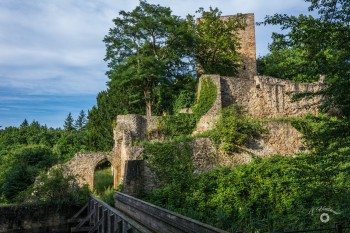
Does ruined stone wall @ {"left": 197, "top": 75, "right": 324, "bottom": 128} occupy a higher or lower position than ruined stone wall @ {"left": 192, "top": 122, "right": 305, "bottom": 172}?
higher

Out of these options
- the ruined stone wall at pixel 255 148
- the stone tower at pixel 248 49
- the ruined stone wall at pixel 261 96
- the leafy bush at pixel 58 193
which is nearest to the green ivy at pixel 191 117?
the ruined stone wall at pixel 261 96

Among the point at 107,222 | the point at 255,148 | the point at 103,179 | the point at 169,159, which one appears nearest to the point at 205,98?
the point at 255,148

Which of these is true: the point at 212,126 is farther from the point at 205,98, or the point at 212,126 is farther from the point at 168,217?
the point at 168,217

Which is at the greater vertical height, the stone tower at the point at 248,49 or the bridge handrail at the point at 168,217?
the stone tower at the point at 248,49

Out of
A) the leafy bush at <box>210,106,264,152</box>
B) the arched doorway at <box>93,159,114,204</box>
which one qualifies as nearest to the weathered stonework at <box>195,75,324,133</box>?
the leafy bush at <box>210,106,264,152</box>

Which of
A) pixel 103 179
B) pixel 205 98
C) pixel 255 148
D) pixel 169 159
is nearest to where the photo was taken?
pixel 169 159

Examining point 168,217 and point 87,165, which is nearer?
point 168,217

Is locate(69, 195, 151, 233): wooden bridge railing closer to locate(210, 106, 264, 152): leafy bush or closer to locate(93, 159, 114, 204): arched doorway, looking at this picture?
locate(210, 106, 264, 152): leafy bush

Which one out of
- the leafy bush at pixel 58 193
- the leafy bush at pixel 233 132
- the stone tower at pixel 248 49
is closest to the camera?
the leafy bush at pixel 58 193

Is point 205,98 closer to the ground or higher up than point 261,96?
closer to the ground

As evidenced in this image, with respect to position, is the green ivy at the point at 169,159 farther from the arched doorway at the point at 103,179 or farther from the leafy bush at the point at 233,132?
the arched doorway at the point at 103,179

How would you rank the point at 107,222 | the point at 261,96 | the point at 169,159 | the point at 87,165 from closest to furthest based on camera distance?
the point at 107,222 < the point at 169,159 < the point at 87,165 < the point at 261,96

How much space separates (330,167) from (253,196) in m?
7.31

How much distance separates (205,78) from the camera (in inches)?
Answer: 868
